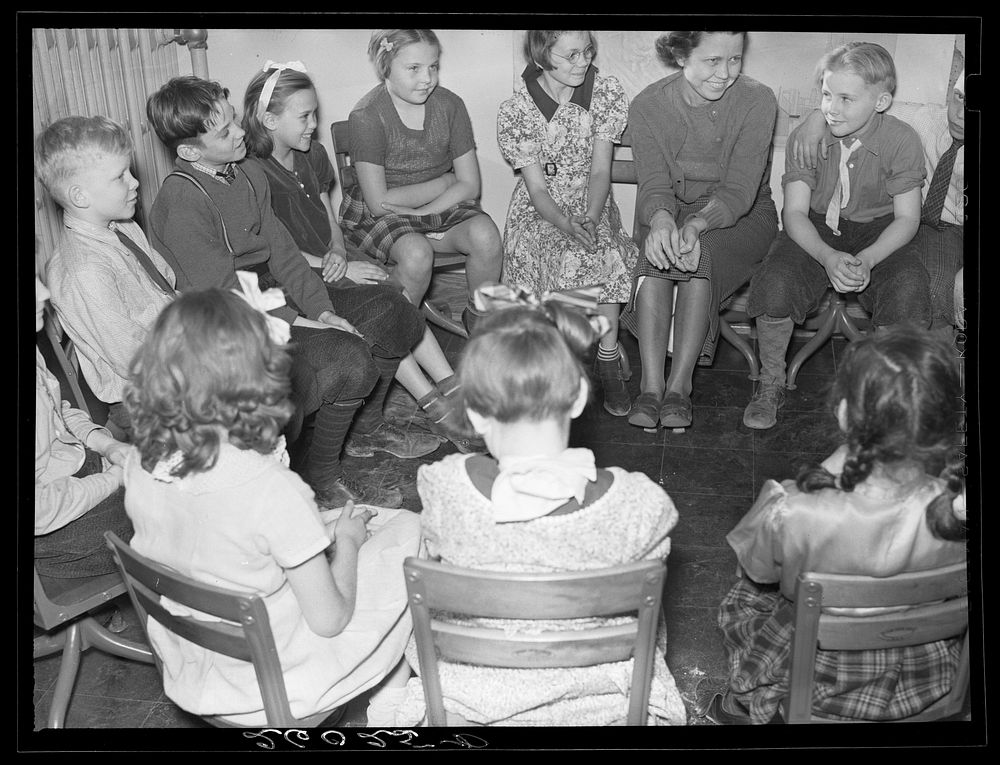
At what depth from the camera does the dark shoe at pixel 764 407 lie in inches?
130

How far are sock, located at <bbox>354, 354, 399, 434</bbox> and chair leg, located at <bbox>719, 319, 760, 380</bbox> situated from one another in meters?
1.13

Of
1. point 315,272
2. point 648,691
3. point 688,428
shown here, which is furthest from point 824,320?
point 648,691

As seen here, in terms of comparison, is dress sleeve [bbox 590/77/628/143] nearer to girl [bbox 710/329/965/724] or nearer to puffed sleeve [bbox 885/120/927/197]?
puffed sleeve [bbox 885/120/927/197]

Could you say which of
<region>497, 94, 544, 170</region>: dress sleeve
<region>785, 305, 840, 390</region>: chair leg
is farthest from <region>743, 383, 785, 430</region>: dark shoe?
<region>497, 94, 544, 170</region>: dress sleeve

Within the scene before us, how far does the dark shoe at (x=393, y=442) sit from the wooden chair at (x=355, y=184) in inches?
21.6

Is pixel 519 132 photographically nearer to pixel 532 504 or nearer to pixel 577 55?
pixel 577 55

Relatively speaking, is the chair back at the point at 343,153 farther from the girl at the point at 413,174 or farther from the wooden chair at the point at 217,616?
the wooden chair at the point at 217,616

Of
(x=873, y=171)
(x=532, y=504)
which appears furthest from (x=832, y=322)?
(x=532, y=504)

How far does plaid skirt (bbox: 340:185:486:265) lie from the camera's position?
11.5ft

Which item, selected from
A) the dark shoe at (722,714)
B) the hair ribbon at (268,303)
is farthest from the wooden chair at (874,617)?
the hair ribbon at (268,303)

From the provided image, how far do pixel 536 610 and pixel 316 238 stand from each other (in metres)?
2.04

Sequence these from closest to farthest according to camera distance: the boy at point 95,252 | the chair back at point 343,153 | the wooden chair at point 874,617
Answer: the wooden chair at point 874,617
the boy at point 95,252
the chair back at point 343,153

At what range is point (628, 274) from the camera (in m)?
3.46

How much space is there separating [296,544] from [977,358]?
135cm
